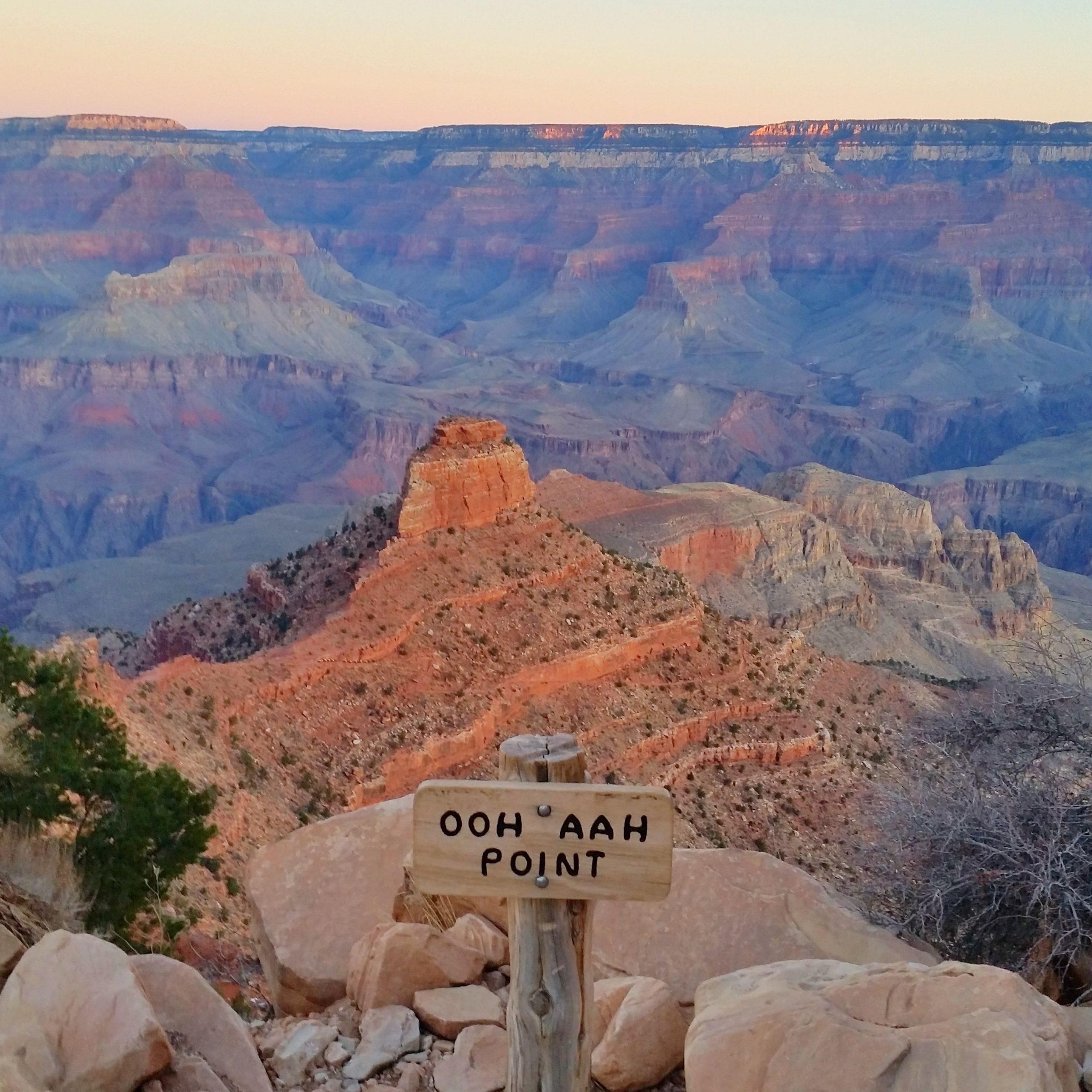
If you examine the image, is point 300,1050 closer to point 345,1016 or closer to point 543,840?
point 345,1016

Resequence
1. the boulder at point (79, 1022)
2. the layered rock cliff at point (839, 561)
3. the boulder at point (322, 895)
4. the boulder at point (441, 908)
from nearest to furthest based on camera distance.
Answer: the boulder at point (79, 1022)
the boulder at point (322, 895)
the boulder at point (441, 908)
the layered rock cliff at point (839, 561)

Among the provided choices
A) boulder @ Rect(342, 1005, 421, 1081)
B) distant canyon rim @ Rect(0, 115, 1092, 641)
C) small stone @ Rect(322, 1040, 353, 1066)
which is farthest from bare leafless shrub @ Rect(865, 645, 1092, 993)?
distant canyon rim @ Rect(0, 115, 1092, 641)

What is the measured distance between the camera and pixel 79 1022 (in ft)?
25.2

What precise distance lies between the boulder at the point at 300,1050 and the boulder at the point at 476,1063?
34.1 inches

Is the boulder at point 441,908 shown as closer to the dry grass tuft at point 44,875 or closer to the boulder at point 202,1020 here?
the boulder at point 202,1020

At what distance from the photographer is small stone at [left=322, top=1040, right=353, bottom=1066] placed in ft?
28.8

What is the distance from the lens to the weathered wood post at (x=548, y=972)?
711cm

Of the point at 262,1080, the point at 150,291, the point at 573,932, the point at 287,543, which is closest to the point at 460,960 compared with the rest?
the point at 262,1080

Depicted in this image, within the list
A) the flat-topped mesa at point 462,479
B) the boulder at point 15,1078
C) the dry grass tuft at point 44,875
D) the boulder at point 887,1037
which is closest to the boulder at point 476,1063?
the boulder at point 887,1037

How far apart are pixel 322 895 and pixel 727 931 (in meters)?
3.46

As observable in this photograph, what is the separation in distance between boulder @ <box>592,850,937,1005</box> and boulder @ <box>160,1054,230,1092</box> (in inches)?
134

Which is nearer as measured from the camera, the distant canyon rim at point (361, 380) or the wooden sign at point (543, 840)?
the wooden sign at point (543, 840)

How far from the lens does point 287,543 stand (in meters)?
96.5

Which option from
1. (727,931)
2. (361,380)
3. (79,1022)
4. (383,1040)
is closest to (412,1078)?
(383,1040)
